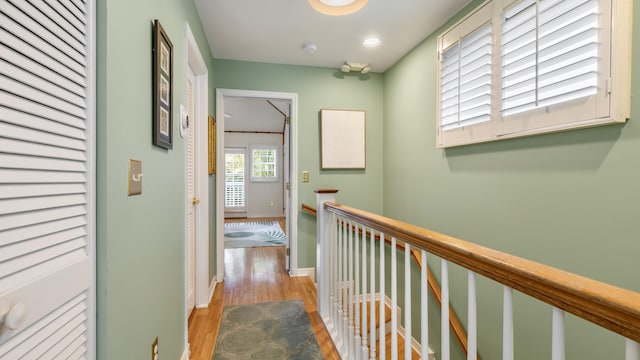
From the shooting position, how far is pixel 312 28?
8.11 ft

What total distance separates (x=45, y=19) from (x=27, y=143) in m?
0.28

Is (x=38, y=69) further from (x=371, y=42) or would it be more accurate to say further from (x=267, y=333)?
(x=371, y=42)

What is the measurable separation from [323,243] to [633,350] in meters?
1.89

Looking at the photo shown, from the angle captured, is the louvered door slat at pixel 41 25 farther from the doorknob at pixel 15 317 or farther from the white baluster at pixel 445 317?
the white baluster at pixel 445 317

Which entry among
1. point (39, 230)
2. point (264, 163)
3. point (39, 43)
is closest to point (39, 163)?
point (39, 230)

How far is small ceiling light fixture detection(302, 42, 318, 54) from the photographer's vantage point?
2.75m

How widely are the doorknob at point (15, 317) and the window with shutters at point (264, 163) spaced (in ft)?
23.3

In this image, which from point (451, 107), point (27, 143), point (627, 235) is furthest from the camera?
point (451, 107)

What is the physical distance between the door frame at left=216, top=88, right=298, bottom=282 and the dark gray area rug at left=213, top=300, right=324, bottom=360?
0.71 meters

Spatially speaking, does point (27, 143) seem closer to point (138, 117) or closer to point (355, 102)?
point (138, 117)

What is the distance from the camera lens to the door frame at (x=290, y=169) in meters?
3.10

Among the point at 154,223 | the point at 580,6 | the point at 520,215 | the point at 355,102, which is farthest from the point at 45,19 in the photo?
the point at 355,102

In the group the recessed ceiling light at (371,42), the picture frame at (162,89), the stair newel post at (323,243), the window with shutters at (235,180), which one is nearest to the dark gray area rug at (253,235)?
the window with shutters at (235,180)

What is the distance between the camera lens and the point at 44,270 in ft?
2.09
